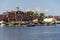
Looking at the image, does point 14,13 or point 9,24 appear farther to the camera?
point 14,13

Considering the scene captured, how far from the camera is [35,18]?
98.3m

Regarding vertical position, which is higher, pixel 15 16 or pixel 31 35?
pixel 31 35

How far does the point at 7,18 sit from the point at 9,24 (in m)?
7.91

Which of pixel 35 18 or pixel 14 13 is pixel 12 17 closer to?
pixel 14 13

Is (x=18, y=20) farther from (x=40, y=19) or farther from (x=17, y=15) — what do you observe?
(x=40, y=19)

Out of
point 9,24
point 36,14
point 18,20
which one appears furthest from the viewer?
point 36,14

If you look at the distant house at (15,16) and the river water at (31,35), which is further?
the distant house at (15,16)

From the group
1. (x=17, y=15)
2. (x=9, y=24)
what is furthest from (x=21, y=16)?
(x=9, y=24)

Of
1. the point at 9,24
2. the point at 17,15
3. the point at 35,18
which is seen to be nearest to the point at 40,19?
the point at 35,18

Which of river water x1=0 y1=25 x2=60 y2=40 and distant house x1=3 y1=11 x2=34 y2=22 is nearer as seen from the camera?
river water x1=0 y1=25 x2=60 y2=40

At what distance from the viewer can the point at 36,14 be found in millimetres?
107375

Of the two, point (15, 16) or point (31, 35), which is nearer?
point (31, 35)

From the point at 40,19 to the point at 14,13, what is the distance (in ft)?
31.4

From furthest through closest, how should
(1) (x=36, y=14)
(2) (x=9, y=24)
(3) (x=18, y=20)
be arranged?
(1) (x=36, y=14)
(3) (x=18, y=20)
(2) (x=9, y=24)
